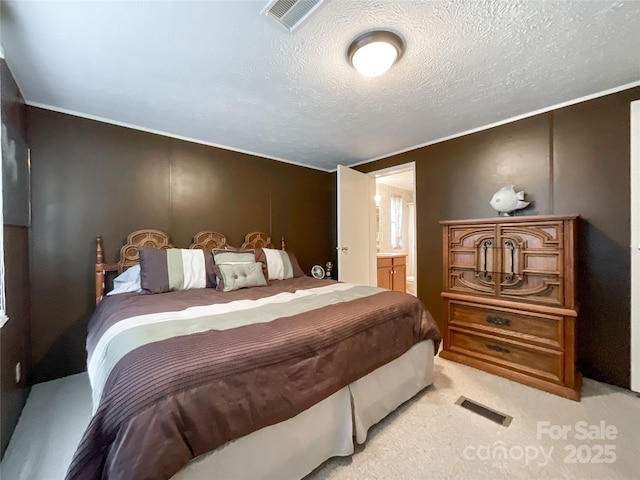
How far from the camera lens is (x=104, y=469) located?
84 centimetres

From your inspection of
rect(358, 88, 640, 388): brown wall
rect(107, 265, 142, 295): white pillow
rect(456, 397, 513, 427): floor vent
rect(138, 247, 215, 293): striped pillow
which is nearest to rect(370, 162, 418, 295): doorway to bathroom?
rect(358, 88, 640, 388): brown wall

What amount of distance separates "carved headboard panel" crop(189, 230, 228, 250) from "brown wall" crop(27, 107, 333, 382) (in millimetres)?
74

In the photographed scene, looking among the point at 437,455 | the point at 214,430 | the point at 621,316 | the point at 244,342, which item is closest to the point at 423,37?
the point at 244,342

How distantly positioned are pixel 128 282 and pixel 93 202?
2.90ft

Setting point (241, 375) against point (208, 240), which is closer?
point (241, 375)

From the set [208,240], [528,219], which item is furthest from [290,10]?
[208,240]

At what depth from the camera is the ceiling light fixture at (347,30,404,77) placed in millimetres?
1531

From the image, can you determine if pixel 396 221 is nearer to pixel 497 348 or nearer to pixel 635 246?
pixel 497 348

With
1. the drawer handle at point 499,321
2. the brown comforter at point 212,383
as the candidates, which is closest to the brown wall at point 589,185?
the drawer handle at point 499,321

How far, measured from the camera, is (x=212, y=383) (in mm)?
993

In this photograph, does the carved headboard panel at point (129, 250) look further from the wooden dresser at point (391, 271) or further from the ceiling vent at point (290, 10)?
the wooden dresser at point (391, 271)

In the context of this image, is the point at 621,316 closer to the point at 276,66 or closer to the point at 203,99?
the point at 276,66

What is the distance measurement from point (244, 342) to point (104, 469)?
55cm

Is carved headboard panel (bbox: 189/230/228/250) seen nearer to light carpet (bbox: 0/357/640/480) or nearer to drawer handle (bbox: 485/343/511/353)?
light carpet (bbox: 0/357/640/480)
